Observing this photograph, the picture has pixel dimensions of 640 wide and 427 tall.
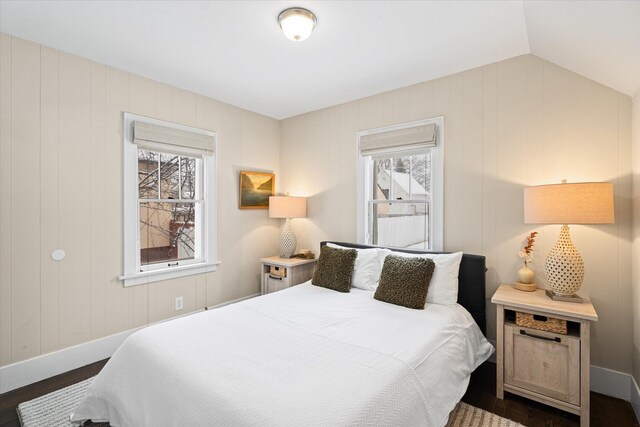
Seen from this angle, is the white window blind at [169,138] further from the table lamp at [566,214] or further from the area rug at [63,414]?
the table lamp at [566,214]

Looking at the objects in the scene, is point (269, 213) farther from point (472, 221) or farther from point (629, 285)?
point (629, 285)

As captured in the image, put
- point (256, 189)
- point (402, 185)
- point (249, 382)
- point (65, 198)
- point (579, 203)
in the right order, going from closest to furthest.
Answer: point (249, 382) → point (579, 203) → point (65, 198) → point (402, 185) → point (256, 189)

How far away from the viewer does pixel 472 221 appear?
2.79 metres

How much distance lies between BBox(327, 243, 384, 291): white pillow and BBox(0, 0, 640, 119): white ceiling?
1.75 m

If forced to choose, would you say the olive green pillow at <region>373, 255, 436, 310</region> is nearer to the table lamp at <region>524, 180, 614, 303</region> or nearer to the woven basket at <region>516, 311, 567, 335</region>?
the woven basket at <region>516, 311, 567, 335</region>

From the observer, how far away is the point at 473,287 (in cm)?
255

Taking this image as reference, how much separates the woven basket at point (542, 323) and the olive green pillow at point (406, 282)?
0.64 metres

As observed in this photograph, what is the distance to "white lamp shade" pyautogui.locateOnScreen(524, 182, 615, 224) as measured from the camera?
1.92 metres

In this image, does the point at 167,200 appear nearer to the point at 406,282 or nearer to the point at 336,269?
the point at 336,269

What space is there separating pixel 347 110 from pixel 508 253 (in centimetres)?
228

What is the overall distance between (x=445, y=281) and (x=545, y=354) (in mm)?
759

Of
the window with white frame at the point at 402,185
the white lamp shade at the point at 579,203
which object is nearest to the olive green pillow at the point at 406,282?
the window with white frame at the point at 402,185

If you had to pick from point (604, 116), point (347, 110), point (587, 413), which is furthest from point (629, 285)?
point (347, 110)

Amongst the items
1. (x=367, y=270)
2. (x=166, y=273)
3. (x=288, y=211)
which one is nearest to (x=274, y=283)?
(x=288, y=211)
